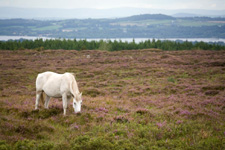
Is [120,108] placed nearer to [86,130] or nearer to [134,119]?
[134,119]

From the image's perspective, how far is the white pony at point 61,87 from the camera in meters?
9.77

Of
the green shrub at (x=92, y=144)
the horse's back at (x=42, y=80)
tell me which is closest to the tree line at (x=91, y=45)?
the horse's back at (x=42, y=80)

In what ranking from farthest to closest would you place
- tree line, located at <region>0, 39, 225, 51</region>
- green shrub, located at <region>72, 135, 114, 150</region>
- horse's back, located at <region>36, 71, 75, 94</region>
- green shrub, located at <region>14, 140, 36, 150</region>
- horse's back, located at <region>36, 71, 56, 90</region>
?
1. tree line, located at <region>0, 39, 225, 51</region>
2. horse's back, located at <region>36, 71, 56, 90</region>
3. horse's back, located at <region>36, 71, 75, 94</region>
4. green shrub, located at <region>72, 135, 114, 150</region>
5. green shrub, located at <region>14, 140, 36, 150</region>

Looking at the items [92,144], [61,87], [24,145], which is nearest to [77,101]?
[61,87]

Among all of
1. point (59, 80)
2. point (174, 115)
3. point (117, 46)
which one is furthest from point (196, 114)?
point (117, 46)

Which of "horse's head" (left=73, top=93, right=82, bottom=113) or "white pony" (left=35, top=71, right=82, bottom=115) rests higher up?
"white pony" (left=35, top=71, right=82, bottom=115)

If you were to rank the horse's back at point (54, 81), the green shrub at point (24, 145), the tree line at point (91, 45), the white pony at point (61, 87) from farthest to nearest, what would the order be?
the tree line at point (91, 45), the horse's back at point (54, 81), the white pony at point (61, 87), the green shrub at point (24, 145)

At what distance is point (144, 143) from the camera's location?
713 cm

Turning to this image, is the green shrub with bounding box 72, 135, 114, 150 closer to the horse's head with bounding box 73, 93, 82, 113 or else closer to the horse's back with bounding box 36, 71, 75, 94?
the horse's head with bounding box 73, 93, 82, 113

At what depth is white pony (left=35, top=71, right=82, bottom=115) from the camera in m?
9.77

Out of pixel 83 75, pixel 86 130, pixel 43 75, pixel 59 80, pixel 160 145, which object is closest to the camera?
pixel 160 145

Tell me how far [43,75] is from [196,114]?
9.07m

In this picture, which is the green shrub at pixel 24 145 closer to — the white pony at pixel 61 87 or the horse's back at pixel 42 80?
the white pony at pixel 61 87

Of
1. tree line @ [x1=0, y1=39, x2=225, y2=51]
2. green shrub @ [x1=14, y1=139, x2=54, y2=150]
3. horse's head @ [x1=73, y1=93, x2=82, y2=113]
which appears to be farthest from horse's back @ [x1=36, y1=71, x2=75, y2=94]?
tree line @ [x1=0, y1=39, x2=225, y2=51]
